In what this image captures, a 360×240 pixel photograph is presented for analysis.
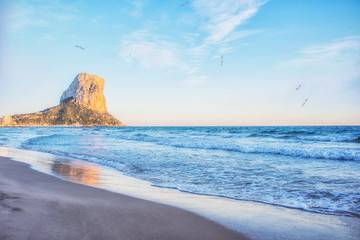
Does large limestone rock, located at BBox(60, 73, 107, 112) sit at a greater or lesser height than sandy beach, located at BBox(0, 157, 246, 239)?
greater

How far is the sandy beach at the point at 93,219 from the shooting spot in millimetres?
2652

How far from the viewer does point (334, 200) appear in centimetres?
475

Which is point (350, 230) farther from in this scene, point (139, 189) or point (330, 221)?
point (139, 189)

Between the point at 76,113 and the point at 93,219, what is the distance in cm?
17365

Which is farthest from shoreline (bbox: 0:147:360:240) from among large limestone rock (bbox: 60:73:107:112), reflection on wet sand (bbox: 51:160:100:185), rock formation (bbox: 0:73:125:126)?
large limestone rock (bbox: 60:73:107:112)

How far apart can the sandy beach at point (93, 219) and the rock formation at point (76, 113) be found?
6278 inches

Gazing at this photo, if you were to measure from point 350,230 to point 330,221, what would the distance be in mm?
381

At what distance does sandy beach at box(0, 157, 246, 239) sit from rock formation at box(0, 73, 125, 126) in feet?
523

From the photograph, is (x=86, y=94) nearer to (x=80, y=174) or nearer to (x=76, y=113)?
(x=76, y=113)

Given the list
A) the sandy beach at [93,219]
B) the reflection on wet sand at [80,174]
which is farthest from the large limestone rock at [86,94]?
the sandy beach at [93,219]

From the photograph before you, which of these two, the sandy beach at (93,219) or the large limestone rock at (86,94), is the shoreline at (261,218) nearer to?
the sandy beach at (93,219)

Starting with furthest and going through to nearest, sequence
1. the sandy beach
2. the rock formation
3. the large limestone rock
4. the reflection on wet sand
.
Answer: the large limestone rock < the rock formation < the reflection on wet sand < the sandy beach

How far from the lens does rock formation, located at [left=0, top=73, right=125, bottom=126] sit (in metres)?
148

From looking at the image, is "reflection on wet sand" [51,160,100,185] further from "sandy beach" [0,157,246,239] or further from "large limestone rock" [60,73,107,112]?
"large limestone rock" [60,73,107,112]
